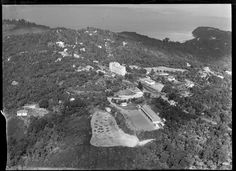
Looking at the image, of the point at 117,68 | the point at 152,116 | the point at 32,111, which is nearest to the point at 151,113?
the point at 152,116

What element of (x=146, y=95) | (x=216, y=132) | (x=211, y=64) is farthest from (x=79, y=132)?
(x=211, y=64)

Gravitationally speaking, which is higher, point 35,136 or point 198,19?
point 198,19

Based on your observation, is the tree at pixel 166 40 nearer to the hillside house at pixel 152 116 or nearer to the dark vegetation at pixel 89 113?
the dark vegetation at pixel 89 113

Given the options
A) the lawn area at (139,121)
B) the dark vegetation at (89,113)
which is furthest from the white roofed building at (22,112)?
the lawn area at (139,121)

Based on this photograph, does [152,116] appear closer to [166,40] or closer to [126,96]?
[126,96]

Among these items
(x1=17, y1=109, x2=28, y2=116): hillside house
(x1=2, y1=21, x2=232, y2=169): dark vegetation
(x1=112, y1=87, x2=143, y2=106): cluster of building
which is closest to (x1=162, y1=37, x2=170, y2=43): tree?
(x1=2, y1=21, x2=232, y2=169): dark vegetation

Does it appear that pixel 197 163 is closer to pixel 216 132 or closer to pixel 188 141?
pixel 188 141
